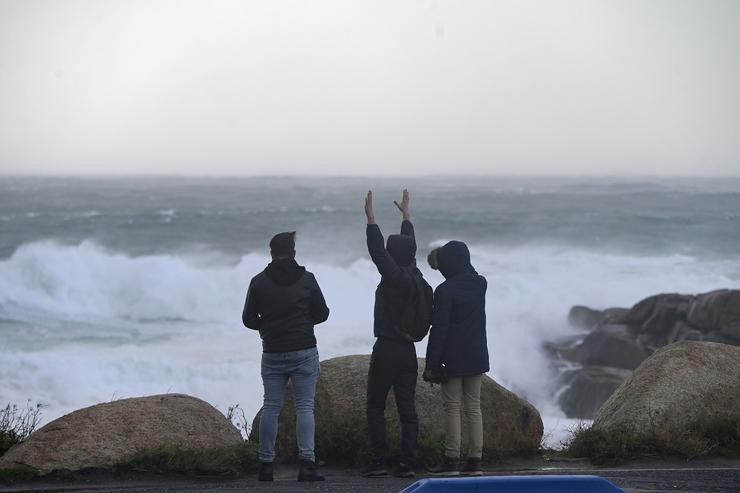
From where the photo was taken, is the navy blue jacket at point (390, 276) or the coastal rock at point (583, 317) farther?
the coastal rock at point (583, 317)

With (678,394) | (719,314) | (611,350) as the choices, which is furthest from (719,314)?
(678,394)

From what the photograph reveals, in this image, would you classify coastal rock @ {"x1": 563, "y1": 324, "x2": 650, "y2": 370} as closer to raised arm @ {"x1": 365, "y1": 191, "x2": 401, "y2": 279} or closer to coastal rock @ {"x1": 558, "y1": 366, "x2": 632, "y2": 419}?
coastal rock @ {"x1": 558, "y1": 366, "x2": 632, "y2": 419}

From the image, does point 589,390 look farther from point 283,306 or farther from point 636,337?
point 283,306

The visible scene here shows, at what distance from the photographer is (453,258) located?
708 cm

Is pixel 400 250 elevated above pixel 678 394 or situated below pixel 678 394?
above

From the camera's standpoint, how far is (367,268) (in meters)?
37.0

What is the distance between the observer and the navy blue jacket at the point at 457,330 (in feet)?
22.8

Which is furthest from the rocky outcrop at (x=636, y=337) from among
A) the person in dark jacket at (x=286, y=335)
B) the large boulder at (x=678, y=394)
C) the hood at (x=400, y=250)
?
the person in dark jacket at (x=286, y=335)

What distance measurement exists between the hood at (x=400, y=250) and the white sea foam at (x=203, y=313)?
5626mm

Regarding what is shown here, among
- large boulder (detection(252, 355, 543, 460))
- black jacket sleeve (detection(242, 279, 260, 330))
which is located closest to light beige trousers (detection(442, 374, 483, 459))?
large boulder (detection(252, 355, 543, 460))

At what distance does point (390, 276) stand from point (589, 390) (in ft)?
36.2

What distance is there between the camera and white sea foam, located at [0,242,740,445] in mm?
19250

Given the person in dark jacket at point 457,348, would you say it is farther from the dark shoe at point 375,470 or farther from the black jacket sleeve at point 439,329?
the dark shoe at point 375,470

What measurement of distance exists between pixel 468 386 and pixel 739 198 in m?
54.6
